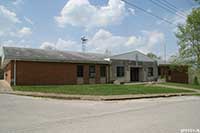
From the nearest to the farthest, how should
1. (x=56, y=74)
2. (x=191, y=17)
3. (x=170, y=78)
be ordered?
(x=56, y=74) < (x=191, y=17) < (x=170, y=78)

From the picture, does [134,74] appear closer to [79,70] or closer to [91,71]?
[91,71]

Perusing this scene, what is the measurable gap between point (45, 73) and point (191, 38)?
73.8ft

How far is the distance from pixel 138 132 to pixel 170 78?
3536 cm

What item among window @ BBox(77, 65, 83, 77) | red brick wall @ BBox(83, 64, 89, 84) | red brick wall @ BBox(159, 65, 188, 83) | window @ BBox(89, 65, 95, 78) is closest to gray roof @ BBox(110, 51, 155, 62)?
window @ BBox(89, 65, 95, 78)

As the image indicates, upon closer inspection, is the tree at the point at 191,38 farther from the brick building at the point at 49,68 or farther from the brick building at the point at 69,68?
the brick building at the point at 49,68

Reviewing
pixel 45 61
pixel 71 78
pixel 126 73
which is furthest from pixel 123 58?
pixel 45 61

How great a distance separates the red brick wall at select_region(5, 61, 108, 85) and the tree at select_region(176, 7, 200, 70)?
16199 millimetres

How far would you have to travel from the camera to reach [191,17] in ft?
116

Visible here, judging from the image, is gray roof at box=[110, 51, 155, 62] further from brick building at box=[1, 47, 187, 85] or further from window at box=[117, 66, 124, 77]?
window at box=[117, 66, 124, 77]

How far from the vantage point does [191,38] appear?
117 feet

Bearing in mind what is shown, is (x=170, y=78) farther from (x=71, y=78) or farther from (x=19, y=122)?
(x=19, y=122)

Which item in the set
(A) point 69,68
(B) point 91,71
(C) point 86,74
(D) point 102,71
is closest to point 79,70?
(C) point 86,74

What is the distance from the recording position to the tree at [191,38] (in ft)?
115

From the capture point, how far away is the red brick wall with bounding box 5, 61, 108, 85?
2425 cm
